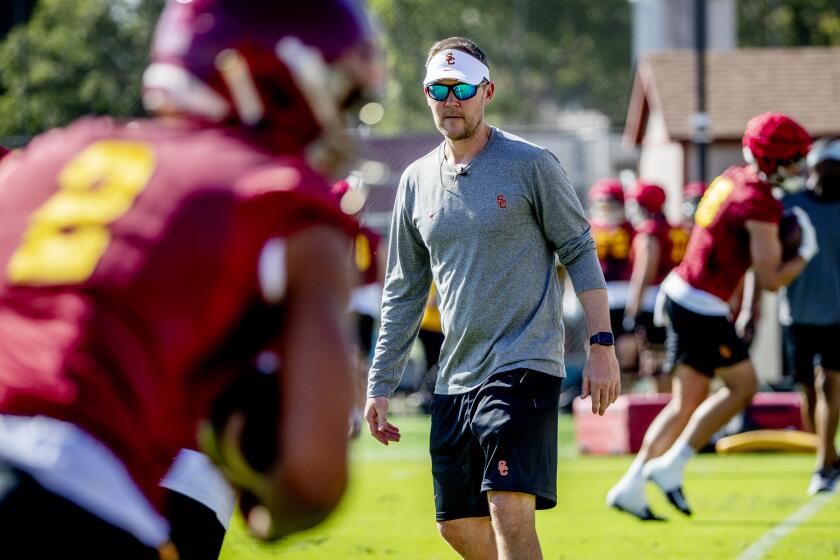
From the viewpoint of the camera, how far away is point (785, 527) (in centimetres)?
812

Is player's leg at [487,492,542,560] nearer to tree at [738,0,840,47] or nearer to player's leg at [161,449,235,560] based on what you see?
player's leg at [161,449,235,560]

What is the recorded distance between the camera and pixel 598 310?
5.12 meters

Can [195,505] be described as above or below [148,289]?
below

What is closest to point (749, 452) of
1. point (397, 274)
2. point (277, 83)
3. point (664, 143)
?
point (397, 274)

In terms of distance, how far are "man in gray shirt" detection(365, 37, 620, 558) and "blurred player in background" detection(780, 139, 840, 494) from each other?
462 cm

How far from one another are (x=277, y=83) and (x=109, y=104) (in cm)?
2293

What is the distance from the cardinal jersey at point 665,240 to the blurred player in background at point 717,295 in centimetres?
497

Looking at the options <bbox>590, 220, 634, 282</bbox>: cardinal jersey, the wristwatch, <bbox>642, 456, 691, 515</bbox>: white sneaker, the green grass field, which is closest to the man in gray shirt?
the wristwatch

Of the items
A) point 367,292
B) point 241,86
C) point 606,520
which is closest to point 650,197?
point 367,292

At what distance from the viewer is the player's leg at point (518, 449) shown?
4.79 m

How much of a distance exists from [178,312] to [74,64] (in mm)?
24385

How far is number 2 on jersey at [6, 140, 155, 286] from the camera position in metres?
2.24

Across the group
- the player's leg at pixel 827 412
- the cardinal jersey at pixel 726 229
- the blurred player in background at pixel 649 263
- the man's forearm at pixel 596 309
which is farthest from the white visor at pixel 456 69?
the blurred player in background at pixel 649 263

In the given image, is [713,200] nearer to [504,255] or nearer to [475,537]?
[504,255]
